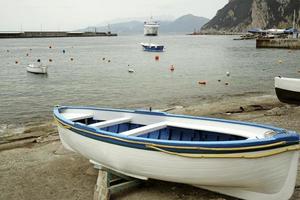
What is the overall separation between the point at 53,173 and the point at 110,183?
2.55 metres

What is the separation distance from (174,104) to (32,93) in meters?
13.3

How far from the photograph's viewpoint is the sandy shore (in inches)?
344

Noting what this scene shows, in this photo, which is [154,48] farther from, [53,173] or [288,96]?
[53,173]

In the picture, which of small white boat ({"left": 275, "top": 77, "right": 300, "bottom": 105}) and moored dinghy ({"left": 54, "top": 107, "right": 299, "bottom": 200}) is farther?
small white boat ({"left": 275, "top": 77, "right": 300, "bottom": 105})

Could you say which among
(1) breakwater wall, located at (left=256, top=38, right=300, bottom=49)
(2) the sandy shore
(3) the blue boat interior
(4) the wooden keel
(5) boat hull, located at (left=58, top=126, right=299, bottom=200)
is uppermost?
(1) breakwater wall, located at (left=256, top=38, right=300, bottom=49)

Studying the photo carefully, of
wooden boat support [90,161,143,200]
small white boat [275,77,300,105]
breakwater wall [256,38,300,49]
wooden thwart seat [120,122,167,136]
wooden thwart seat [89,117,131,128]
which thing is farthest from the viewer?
breakwater wall [256,38,300,49]

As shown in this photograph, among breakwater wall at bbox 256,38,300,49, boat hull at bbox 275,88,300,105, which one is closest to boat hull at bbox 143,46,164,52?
breakwater wall at bbox 256,38,300,49

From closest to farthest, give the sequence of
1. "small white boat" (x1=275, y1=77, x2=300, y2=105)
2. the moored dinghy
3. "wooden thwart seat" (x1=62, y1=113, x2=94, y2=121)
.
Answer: the moored dinghy < "wooden thwart seat" (x1=62, y1=113, x2=94, y2=121) < "small white boat" (x1=275, y1=77, x2=300, y2=105)

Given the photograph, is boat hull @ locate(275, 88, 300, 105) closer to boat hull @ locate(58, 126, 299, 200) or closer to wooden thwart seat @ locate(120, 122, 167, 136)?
wooden thwart seat @ locate(120, 122, 167, 136)

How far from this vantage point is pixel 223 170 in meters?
7.23

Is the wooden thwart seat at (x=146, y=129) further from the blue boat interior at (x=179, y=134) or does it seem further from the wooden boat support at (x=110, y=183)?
the wooden boat support at (x=110, y=183)

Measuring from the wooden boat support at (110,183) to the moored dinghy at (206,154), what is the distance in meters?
0.30

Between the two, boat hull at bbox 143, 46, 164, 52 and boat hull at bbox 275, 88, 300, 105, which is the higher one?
boat hull at bbox 143, 46, 164, 52

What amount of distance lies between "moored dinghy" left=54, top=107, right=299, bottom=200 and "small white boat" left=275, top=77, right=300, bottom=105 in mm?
11270
